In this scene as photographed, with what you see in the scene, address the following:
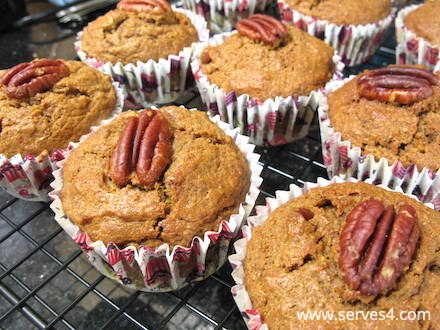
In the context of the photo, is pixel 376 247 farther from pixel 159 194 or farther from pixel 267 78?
pixel 267 78

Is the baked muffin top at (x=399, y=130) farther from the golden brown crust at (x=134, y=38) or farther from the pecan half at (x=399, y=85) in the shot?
the golden brown crust at (x=134, y=38)

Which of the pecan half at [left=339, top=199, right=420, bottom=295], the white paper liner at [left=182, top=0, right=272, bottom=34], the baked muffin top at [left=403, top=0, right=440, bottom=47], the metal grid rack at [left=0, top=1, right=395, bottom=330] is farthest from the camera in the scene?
the white paper liner at [left=182, top=0, right=272, bottom=34]

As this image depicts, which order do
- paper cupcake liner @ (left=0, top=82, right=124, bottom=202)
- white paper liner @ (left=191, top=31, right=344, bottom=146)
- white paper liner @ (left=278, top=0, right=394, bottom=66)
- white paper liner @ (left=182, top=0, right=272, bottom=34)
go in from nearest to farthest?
paper cupcake liner @ (left=0, top=82, right=124, bottom=202) < white paper liner @ (left=191, top=31, right=344, bottom=146) < white paper liner @ (left=278, top=0, right=394, bottom=66) < white paper liner @ (left=182, top=0, right=272, bottom=34)

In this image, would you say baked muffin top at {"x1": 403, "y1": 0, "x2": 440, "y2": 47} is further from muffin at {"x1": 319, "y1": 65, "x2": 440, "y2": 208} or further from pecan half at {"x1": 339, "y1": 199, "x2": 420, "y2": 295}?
pecan half at {"x1": 339, "y1": 199, "x2": 420, "y2": 295}

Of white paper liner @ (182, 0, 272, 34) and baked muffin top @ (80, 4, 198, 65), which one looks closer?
baked muffin top @ (80, 4, 198, 65)

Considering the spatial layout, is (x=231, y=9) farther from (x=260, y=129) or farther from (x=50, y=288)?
(x=50, y=288)

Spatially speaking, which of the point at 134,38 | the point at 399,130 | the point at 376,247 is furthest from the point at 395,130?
the point at 134,38

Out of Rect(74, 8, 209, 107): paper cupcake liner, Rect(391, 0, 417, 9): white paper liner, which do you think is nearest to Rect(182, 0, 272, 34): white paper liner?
A: Rect(74, 8, 209, 107): paper cupcake liner

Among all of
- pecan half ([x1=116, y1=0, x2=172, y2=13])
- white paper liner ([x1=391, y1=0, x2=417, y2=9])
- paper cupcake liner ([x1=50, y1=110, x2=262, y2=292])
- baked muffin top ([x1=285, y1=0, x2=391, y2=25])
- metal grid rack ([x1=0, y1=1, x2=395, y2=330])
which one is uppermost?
pecan half ([x1=116, y1=0, x2=172, y2=13])
